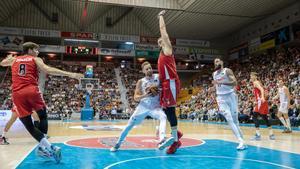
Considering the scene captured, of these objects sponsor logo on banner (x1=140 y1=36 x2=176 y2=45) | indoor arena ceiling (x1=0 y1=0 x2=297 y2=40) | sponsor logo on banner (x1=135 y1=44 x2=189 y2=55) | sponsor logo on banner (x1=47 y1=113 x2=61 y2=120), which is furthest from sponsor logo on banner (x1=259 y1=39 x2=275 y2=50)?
sponsor logo on banner (x1=47 y1=113 x2=61 y2=120)

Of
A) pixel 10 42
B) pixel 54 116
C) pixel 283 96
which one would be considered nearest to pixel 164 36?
pixel 283 96

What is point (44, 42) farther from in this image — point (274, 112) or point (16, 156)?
point (16, 156)

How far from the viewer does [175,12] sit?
2722 centimetres

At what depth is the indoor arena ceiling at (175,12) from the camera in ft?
79.4

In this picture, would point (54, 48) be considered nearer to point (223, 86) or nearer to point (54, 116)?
point (54, 116)

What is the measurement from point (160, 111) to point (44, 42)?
114ft

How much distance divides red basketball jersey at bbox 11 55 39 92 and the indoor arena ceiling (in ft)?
61.8

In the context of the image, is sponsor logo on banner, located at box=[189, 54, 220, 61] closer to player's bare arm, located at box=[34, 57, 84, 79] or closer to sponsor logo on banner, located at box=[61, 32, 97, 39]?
sponsor logo on banner, located at box=[61, 32, 97, 39]

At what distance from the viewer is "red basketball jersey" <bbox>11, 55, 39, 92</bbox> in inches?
180

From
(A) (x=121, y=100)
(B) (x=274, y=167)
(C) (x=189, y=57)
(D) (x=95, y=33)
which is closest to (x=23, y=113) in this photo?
(B) (x=274, y=167)

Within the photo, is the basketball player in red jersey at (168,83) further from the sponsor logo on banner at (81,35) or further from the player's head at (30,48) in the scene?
the sponsor logo on banner at (81,35)

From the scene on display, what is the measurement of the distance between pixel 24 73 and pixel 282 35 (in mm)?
26088

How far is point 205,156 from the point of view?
17.2 feet

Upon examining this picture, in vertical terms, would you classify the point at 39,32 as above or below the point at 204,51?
above
